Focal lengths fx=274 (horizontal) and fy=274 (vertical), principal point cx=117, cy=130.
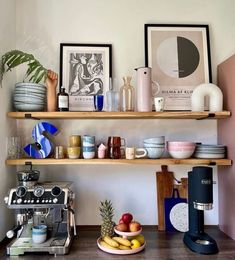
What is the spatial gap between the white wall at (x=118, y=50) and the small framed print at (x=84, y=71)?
0.05 m

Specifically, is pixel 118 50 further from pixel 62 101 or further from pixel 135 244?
pixel 135 244

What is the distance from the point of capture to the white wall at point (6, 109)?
1.55 metres

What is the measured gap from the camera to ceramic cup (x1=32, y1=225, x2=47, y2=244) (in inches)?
56.1

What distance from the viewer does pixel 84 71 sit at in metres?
1.78

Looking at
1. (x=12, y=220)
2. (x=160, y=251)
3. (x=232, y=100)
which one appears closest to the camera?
(x=160, y=251)

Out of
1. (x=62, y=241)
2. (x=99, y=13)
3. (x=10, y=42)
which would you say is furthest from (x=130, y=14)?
(x=62, y=241)

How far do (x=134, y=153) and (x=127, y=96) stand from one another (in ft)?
1.18

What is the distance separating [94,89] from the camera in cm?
177

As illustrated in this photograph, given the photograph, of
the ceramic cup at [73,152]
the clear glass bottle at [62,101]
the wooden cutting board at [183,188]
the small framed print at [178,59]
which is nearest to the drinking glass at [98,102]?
the clear glass bottle at [62,101]

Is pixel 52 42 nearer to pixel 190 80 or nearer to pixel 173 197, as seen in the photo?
pixel 190 80

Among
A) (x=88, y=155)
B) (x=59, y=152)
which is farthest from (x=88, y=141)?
(x=59, y=152)

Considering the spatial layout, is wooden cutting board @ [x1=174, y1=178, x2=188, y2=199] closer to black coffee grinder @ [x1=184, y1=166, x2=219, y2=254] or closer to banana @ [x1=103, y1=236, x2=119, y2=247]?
black coffee grinder @ [x1=184, y1=166, x2=219, y2=254]

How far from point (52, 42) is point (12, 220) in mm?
1168

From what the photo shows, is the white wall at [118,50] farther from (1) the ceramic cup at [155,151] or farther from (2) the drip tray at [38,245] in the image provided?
(2) the drip tray at [38,245]
